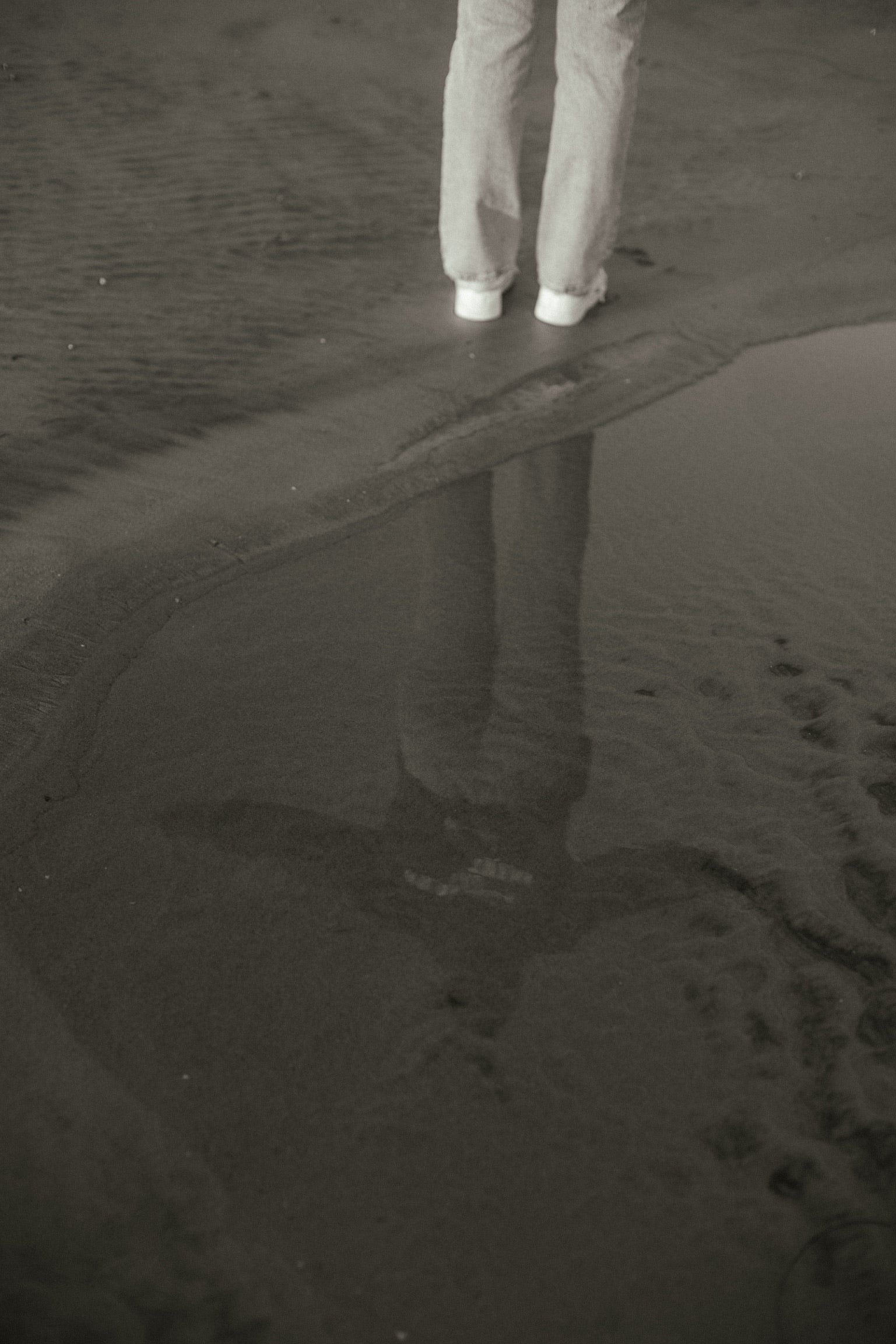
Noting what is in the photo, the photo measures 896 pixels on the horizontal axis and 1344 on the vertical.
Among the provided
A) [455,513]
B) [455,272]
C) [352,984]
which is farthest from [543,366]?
[352,984]

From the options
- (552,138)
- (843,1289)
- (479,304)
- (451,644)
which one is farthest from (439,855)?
(552,138)

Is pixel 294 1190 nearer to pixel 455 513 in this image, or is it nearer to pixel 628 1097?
pixel 628 1097

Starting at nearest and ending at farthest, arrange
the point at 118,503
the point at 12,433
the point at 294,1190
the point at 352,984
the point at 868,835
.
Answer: the point at 294,1190 < the point at 352,984 < the point at 868,835 < the point at 118,503 < the point at 12,433

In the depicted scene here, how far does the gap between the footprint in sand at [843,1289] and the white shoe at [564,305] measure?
3608 mm

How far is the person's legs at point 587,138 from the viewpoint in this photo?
4.17 metres

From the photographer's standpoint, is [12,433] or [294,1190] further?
[12,433]

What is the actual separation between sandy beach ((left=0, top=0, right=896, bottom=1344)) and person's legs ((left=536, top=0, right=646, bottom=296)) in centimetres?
30

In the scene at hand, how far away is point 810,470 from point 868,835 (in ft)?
5.56

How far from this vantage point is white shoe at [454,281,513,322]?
482 cm

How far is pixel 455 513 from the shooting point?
3.88 meters

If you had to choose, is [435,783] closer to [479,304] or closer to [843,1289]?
[843,1289]

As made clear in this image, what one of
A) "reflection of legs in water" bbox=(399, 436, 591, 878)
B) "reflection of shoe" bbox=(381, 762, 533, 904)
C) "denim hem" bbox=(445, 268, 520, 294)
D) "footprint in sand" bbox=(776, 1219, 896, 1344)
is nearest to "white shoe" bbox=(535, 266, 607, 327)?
"denim hem" bbox=(445, 268, 520, 294)

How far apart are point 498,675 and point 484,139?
2229 mm

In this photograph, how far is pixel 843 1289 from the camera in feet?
6.34
